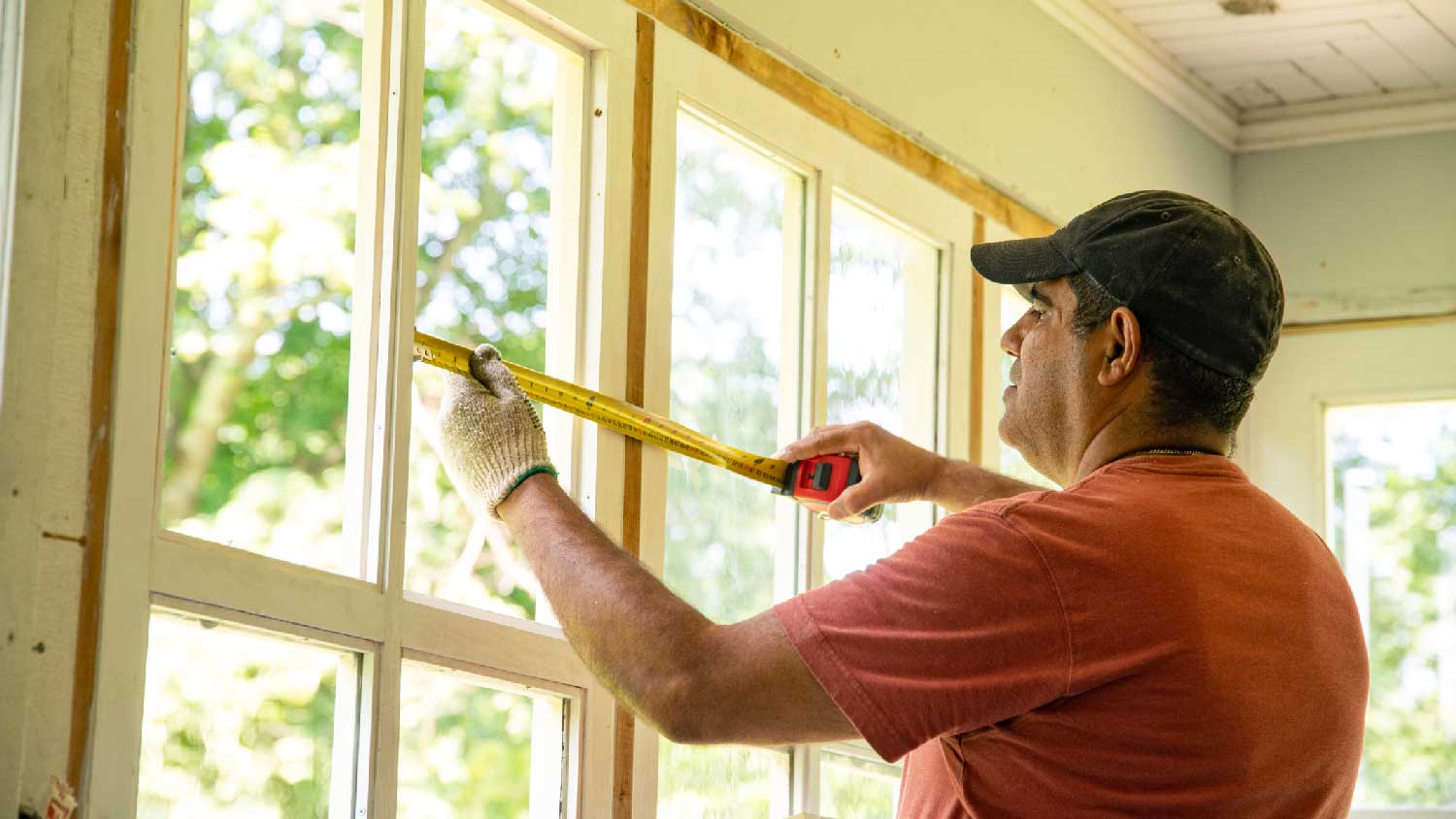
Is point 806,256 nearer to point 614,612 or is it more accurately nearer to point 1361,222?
point 614,612

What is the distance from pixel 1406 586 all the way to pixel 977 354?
53.4 inches

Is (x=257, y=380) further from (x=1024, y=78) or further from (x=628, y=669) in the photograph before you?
(x=628, y=669)

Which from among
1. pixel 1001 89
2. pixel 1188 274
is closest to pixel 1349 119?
pixel 1001 89

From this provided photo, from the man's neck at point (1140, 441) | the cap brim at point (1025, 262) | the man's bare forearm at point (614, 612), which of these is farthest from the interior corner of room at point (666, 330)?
the man's neck at point (1140, 441)

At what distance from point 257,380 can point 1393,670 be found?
5.69 metres

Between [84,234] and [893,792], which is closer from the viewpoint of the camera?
[84,234]

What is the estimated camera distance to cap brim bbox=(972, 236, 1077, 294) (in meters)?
1.82

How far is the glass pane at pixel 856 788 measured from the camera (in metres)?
2.62

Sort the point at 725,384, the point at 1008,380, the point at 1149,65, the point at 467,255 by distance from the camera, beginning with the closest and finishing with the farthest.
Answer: the point at 725,384, the point at 1008,380, the point at 1149,65, the point at 467,255

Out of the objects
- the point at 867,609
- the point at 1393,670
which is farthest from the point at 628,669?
the point at 1393,670

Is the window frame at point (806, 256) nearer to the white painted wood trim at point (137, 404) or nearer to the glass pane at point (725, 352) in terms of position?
the glass pane at point (725, 352)

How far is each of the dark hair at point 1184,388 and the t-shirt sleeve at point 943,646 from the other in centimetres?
30

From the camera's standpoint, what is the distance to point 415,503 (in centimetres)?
671

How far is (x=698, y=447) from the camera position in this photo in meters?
2.20
